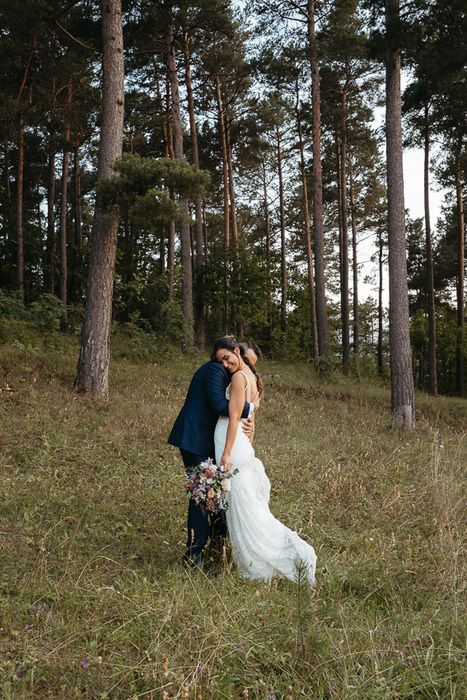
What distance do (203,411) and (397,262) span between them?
8729 mm

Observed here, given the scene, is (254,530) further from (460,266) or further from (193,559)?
(460,266)

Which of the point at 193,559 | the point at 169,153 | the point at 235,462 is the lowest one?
the point at 193,559

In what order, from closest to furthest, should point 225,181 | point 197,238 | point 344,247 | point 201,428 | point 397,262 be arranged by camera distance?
1. point 201,428
2. point 397,262
3. point 197,238
4. point 344,247
5. point 225,181

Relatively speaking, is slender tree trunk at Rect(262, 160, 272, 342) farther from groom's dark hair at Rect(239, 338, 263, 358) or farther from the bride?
the bride

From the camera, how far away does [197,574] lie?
14.2 feet

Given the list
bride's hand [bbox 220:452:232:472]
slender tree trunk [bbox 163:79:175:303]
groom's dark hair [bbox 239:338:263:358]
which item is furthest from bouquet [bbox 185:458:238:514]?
slender tree trunk [bbox 163:79:175:303]

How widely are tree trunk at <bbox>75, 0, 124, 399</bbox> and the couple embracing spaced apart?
6.40 m

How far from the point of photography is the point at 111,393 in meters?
11.4

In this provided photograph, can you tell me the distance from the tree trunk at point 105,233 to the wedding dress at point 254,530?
6684mm

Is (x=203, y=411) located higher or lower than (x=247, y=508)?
higher

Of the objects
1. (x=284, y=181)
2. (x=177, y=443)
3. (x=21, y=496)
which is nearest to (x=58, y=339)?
(x=21, y=496)

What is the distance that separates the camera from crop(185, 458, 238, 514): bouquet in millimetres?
4387

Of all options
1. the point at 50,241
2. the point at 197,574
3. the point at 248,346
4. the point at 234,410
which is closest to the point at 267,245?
the point at 50,241

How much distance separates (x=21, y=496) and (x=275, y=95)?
22.0 meters
